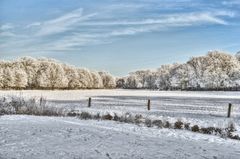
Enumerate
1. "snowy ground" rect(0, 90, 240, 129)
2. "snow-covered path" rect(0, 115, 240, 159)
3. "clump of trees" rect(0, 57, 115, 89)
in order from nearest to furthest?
"snow-covered path" rect(0, 115, 240, 159)
"snowy ground" rect(0, 90, 240, 129)
"clump of trees" rect(0, 57, 115, 89)

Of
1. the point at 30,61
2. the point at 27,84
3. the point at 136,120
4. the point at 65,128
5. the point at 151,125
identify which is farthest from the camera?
the point at 30,61

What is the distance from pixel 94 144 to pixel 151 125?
28.6ft

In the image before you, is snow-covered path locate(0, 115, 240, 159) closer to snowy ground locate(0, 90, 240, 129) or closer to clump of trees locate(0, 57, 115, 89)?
snowy ground locate(0, 90, 240, 129)

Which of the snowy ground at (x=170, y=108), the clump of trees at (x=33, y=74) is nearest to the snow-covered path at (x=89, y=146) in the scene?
the snowy ground at (x=170, y=108)

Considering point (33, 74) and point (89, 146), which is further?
point (33, 74)

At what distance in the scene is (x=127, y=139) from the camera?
15461 millimetres

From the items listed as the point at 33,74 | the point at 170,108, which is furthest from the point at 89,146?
the point at 33,74

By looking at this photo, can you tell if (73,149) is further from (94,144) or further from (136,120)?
(136,120)

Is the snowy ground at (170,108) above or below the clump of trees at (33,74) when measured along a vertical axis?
below

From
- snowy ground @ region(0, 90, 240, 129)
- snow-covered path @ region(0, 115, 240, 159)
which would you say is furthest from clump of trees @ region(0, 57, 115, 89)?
snow-covered path @ region(0, 115, 240, 159)

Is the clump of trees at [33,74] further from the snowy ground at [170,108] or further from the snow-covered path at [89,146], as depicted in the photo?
the snow-covered path at [89,146]

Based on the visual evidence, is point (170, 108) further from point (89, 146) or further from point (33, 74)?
point (33, 74)

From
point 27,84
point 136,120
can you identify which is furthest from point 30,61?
point 136,120

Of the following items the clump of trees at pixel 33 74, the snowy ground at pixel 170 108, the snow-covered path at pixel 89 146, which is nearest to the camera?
the snow-covered path at pixel 89 146
